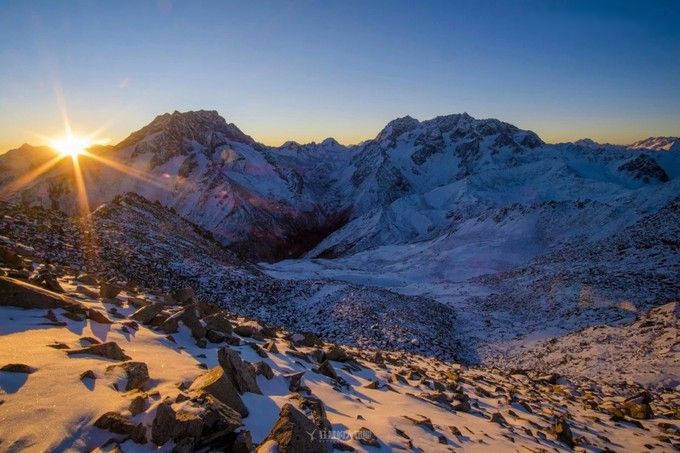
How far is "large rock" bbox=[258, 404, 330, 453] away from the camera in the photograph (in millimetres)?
4766

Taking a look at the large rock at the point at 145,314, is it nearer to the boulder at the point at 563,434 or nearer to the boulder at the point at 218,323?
the boulder at the point at 218,323

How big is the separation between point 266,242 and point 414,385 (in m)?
102

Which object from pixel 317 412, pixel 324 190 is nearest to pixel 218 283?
pixel 317 412

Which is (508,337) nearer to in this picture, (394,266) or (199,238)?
(199,238)

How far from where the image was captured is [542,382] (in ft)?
54.7

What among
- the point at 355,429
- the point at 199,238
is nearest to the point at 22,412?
the point at 355,429

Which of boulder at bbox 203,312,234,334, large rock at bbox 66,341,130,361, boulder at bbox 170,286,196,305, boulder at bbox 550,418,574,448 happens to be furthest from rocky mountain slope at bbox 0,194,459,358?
large rock at bbox 66,341,130,361

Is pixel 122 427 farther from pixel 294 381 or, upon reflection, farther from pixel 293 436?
pixel 294 381

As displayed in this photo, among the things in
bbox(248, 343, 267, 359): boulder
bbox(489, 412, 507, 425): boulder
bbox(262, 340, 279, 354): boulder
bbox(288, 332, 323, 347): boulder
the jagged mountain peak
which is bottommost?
bbox(489, 412, 507, 425): boulder

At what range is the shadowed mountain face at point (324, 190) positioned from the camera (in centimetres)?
→ 10038

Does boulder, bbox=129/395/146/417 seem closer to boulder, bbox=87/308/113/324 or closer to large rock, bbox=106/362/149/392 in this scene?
large rock, bbox=106/362/149/392

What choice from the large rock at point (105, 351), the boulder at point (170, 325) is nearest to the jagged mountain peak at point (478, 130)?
the boulder at point (170, 325)

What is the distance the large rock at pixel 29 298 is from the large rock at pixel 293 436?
18.9 ft

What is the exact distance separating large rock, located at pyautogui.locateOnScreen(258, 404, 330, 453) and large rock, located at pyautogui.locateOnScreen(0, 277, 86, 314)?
5753 millimetres
